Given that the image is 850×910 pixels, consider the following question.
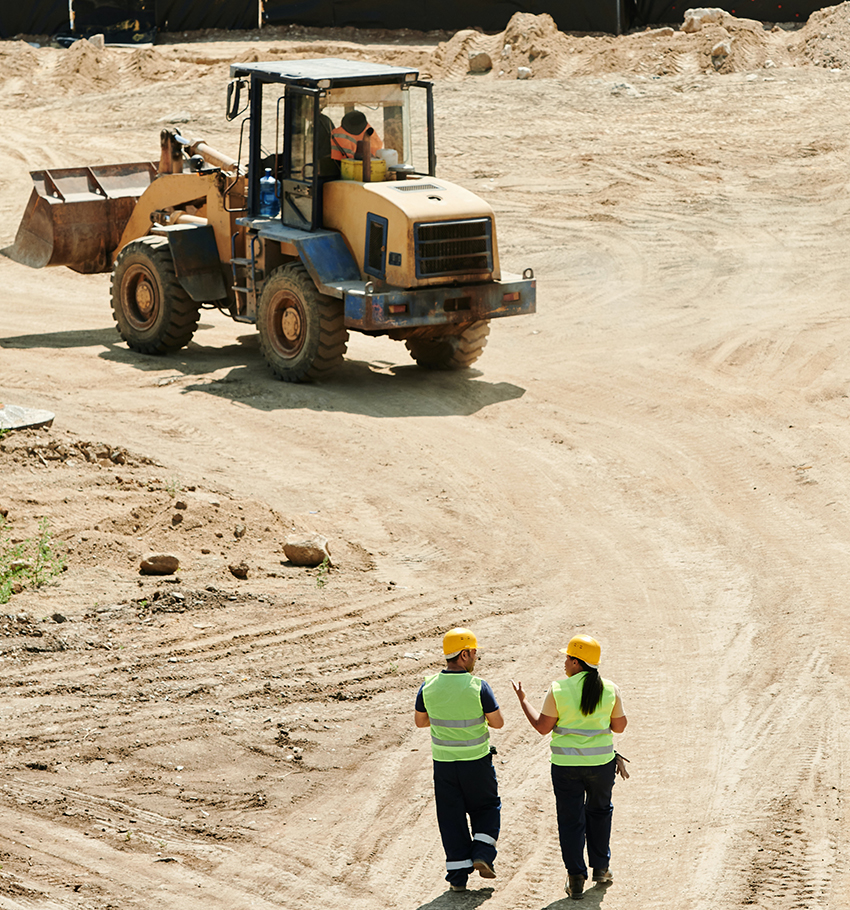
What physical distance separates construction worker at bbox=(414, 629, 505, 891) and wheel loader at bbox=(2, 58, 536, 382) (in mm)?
7432

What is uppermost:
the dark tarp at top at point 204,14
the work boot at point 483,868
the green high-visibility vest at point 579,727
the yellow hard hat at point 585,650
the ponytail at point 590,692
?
the dark tarp at top at point 204,14

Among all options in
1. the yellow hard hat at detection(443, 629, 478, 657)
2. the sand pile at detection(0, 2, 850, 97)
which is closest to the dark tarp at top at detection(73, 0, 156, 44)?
the sand pile at detection(0, 2, 850, 97)

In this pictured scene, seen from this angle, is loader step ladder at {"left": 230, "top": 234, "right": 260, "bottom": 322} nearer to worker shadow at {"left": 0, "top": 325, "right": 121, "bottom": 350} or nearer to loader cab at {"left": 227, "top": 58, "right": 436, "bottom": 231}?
loader cab at {"left": 227, "top": 58, "right": 436, "bottom": 231}

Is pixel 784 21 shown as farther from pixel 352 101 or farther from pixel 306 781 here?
pixel 306 781

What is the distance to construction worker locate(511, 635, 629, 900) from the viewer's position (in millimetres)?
5914

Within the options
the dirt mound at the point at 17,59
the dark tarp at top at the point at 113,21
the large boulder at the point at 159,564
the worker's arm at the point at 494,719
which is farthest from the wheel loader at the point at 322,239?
the dark tarp at top at the point at 113,21

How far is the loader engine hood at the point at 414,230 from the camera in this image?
13.2 meters

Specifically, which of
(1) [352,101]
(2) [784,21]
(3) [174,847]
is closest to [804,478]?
(1) [352,101]

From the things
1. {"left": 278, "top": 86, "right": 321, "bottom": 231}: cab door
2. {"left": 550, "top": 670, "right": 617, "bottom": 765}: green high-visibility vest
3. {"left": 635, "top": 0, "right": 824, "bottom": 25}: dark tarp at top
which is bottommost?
{"left": 550, "top": 670, "right": 617, "bottom": 765}: green high-visibility vest

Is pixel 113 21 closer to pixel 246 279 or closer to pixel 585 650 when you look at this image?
pixel 246 279

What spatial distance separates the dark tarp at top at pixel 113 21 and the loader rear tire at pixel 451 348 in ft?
74.7

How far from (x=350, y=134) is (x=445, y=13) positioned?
20.8 metres

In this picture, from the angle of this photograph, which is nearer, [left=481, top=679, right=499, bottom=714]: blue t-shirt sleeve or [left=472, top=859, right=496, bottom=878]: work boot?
[left=481, top=679, right=499, bottom=714]: blue t-shirt sleeve

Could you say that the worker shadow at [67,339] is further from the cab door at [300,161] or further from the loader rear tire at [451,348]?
the loader rear tire at [451,348]
